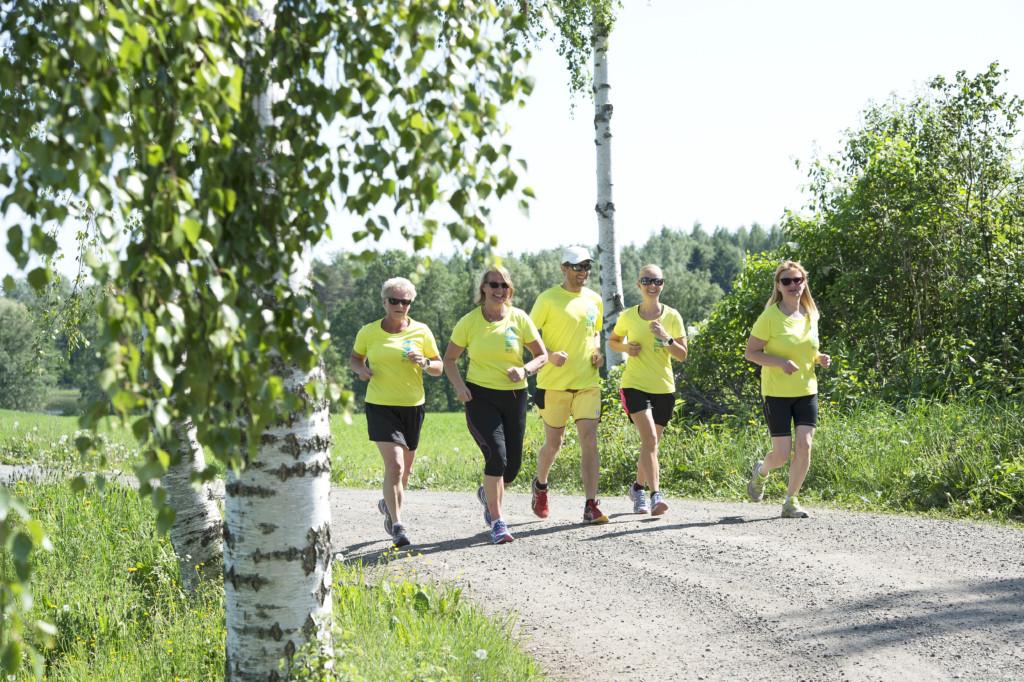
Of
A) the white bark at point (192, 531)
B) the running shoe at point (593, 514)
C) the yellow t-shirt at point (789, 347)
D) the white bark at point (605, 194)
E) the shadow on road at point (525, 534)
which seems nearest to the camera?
the white bark at point (192, 531)

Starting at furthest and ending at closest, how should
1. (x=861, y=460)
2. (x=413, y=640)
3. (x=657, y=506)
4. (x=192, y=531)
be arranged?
(x=861, y=460), (x=657, y=506), (x=192, y=531), (x=413, y=640)

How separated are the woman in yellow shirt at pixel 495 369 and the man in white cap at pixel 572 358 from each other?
0.35 meters

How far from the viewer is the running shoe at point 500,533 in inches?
325

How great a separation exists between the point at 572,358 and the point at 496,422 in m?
0.92

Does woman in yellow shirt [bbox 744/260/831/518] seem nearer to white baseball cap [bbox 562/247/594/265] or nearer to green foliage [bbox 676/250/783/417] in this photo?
white baseball cap [bbox 562/247/594/265]

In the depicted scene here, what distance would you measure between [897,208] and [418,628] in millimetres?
11031

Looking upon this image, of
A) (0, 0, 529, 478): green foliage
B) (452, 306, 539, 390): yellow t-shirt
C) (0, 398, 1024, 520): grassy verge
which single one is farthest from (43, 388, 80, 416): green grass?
(0, 0, 529, 478): green foliage

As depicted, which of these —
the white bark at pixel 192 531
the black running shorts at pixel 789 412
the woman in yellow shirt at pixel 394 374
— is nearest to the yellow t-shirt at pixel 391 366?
the woman in yellow shirt at pixel 394 374

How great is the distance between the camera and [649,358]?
348 inches

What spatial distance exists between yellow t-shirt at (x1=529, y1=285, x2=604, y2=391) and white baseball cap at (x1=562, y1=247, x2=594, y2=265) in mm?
275

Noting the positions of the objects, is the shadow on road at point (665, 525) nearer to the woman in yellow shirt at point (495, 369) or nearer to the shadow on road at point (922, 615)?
the woman in yellow shirt at point (495, 369)

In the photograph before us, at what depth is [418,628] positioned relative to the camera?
18.2 ft

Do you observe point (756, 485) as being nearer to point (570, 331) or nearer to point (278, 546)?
point (570, 331)

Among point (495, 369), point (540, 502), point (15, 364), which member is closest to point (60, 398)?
point (15, 364)
